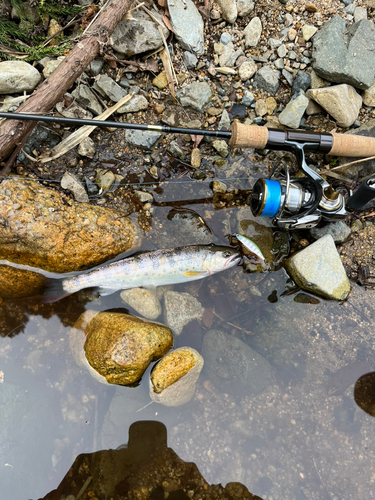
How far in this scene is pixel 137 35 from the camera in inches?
161

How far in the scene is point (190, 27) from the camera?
4.23 m

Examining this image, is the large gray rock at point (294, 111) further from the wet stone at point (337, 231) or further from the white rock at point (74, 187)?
the white rock at point (74, 187)

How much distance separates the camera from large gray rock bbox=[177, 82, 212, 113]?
424 centimetres

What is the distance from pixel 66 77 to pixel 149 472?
178 inches

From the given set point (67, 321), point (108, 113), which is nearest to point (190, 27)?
point (108, 113)

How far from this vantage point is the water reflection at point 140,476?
144 inches

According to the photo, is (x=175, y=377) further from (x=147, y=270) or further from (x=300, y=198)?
(x=300, y=198)

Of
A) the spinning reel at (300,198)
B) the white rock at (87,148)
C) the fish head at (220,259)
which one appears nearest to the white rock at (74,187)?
the white rock at (87,148)

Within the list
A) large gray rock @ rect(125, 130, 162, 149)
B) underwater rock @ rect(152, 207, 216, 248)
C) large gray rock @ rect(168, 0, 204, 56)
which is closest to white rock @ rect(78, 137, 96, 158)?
large gray rock @ rect(125, 130, 162, 149)

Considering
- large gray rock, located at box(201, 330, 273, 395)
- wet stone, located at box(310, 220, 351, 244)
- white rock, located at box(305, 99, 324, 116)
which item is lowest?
large gray rock, located at box(201, 330, 273, 395)

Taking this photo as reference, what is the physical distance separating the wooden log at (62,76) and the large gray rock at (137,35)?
1.12ft

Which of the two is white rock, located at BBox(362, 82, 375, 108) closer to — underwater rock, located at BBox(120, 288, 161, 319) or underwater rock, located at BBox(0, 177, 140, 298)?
underwater rock, located at BBox(0, 177, 140, 298)

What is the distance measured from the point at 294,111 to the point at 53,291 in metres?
3.77

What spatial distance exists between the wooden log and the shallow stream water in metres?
1.69
